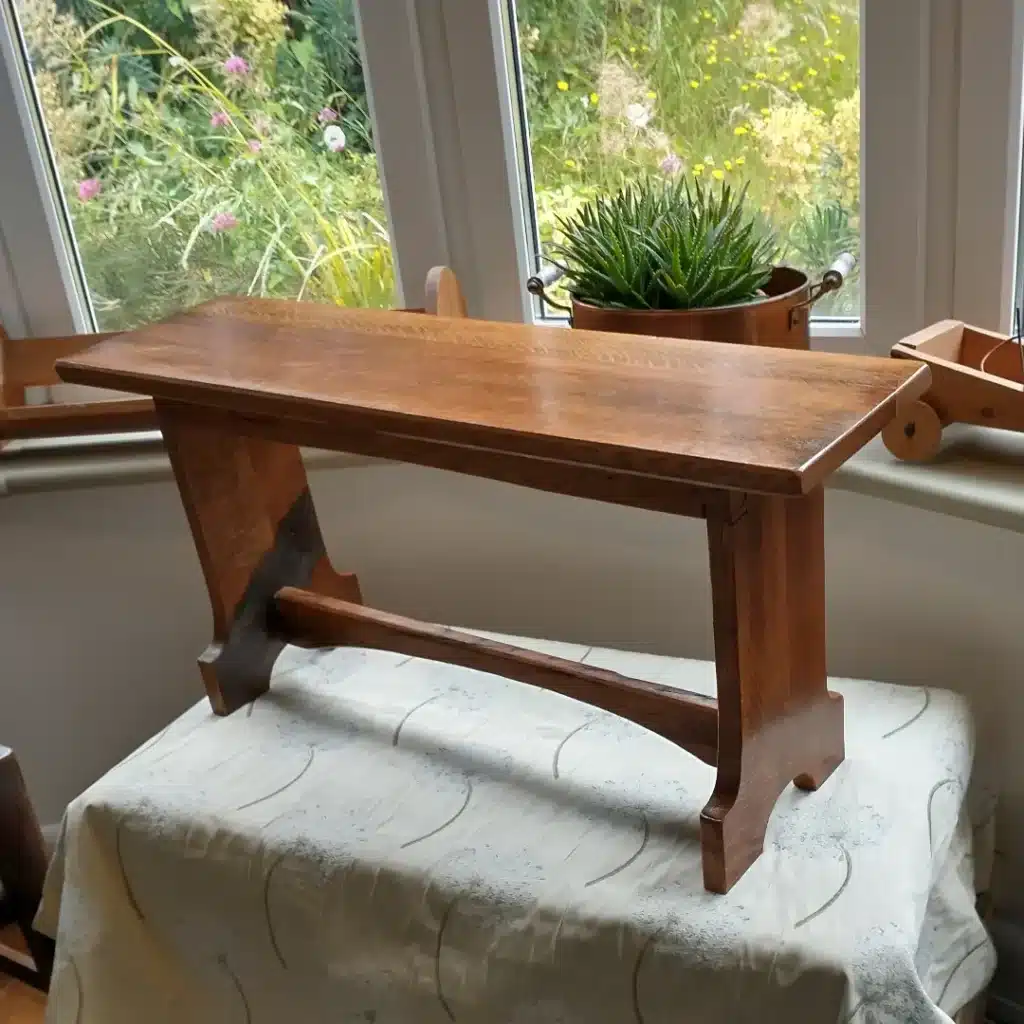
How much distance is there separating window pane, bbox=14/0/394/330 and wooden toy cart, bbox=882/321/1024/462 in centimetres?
64

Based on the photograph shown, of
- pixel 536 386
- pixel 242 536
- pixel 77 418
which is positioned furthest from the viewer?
pixel 77 418

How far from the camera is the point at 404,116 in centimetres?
126

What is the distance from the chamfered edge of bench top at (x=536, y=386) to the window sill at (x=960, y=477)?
7.9 inches

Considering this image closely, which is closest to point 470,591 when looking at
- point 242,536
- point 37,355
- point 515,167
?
point 242,536

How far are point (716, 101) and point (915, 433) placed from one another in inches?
15.5

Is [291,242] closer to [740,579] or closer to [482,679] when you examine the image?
[482,679]

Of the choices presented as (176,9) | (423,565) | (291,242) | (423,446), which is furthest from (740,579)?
(176,9)

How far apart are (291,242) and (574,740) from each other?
710mm

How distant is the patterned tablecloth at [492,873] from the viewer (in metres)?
0.78

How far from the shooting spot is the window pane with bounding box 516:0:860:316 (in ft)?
3.62

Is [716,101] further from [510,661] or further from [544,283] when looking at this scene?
[510,661]

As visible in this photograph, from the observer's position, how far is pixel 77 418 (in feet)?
4.29

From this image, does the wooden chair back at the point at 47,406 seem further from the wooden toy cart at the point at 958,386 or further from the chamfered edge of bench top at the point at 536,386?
the wooden toy cart at the point at 958,386

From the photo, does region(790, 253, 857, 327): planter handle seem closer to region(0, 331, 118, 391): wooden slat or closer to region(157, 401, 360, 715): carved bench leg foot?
region(157, 401, 360, 715): carved bench leg foot
